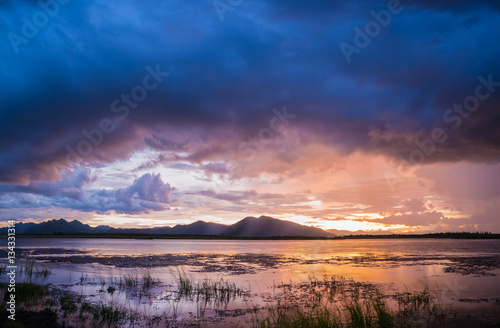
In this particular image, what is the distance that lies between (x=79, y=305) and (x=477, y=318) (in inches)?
836

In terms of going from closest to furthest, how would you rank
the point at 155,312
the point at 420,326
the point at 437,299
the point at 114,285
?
the point at 420,326
the point at 155,312
the point at 437,299
the point at 114,285

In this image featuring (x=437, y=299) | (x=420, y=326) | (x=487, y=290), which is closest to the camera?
(x=420, y=326)

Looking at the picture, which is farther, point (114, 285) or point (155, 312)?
point (114, 285)

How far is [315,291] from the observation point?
25.2 metres

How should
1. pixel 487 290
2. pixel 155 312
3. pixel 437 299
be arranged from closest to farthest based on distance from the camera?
pixel 155 312, pixel 437 299, pixel 487 290

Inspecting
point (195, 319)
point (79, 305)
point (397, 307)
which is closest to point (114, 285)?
point (79, 305)

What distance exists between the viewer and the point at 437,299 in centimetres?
2197

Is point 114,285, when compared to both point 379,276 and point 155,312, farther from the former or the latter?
point 379,276

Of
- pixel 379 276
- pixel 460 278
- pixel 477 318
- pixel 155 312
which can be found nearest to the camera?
pixel 477 318

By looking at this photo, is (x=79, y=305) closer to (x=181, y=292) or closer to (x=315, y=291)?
(x=181, y=292)

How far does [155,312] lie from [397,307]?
13594 mm

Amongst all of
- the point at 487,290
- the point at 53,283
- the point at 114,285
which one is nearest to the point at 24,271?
the point at 53,283

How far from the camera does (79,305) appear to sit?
19969mm

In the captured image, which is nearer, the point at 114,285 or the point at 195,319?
the point at 195,319
